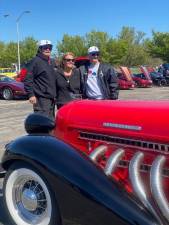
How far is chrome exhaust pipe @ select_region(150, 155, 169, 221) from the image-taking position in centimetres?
321

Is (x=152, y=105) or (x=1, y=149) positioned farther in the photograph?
(x=1, y=149)

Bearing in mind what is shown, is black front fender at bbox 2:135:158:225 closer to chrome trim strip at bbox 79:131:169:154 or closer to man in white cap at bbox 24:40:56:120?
chrome trim strip at bbox 79:131:169:154

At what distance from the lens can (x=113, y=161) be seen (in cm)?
377

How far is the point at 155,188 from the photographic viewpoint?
10.8 feet

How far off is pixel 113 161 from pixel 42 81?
322cm

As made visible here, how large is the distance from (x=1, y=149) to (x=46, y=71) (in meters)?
2.07

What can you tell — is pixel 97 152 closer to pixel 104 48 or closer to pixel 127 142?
pixel 127 142

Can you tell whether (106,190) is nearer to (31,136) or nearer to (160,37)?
(31,136)

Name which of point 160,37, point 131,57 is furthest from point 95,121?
point 131,57

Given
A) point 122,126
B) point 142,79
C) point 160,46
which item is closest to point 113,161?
point 122,126

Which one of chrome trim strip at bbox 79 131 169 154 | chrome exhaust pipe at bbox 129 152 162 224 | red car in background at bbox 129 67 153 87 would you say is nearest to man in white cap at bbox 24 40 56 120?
chrome trim strip at bbox 79 131 169 154

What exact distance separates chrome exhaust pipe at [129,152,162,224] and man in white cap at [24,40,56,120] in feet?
10.3

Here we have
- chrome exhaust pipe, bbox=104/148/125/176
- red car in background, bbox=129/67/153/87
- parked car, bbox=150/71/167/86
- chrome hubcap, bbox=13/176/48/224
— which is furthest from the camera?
parked car, bbox=150/71/167/86

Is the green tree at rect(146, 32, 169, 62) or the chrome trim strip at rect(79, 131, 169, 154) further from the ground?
the green tree at rect(146, 32, 169, 62)
